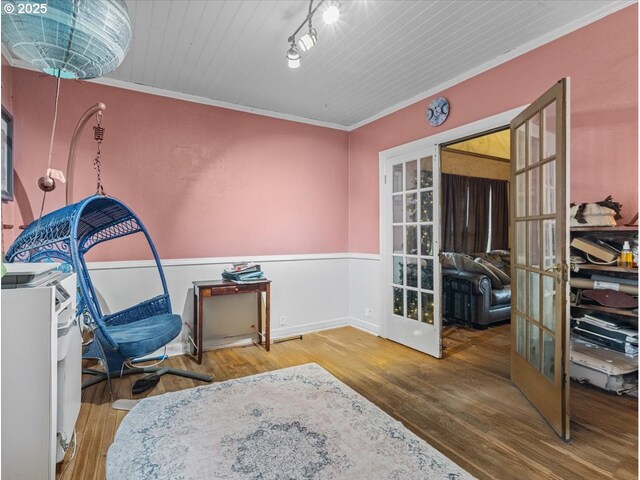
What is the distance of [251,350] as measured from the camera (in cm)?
350

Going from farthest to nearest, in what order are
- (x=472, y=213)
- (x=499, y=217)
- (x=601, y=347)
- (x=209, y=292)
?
(x=499, y=217), (x=472, y=213), (x=209, y=292), (x=601, y=347)

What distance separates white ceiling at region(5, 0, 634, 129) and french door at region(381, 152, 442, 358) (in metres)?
0.79

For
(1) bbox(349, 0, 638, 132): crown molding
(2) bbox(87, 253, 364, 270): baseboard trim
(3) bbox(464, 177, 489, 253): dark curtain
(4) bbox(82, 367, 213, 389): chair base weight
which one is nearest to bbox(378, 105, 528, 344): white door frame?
(2) bbox(87, 253, 364, 270): baseboard trim

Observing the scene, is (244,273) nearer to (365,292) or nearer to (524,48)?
(365,292)

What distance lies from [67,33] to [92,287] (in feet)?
6.65

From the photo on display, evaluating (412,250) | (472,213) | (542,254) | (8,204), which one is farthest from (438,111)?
(8,204)

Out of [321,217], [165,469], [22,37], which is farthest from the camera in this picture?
[321,217]

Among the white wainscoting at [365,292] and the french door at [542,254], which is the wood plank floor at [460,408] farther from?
the white wainscoting at [365,292]

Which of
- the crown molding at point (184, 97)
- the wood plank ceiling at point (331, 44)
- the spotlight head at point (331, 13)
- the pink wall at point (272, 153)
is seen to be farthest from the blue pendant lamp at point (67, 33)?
the pink wall at point (272, 153)

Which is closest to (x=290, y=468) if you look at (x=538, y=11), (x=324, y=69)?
(x=324, y=69)

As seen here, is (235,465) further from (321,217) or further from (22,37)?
(321,217)

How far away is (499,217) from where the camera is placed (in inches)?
232

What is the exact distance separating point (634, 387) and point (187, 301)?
3.66m

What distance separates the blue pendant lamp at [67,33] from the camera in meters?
1.25
